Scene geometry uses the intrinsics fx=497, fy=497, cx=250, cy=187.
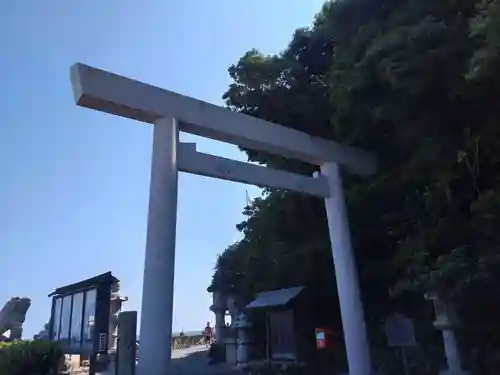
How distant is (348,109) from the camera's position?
28.8ft

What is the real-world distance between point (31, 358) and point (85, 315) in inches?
39.5

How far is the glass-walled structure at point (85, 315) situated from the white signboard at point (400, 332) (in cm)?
522

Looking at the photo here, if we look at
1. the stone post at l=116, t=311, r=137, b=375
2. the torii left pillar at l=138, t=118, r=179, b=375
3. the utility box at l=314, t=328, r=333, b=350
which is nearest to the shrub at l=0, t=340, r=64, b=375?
the torii left pillar at l=138, t=118, r=179, b=375

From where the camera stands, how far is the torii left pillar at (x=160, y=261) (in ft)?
19.5

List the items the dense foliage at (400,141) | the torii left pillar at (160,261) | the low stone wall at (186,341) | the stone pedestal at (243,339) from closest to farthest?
1. the torii left pillar at (160,261)
2. the dense foliage at (400,141)
3. the stone pedestal at (243,339)
4. the low stone wall at (186,341)

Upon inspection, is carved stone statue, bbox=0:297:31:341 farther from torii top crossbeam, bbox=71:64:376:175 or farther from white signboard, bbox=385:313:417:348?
white signboard, bbox=385:313:417:348

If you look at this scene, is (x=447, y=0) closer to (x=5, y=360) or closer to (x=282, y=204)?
(x=282, y=204)

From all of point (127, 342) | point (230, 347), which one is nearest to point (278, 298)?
point (127, 342)

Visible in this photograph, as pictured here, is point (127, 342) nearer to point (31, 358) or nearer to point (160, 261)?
point (160, 261)

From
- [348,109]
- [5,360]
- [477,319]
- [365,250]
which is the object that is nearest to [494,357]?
[477,319]

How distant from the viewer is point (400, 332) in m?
9.31

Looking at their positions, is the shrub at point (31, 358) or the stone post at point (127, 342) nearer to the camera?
the stone post at point (127, 342)

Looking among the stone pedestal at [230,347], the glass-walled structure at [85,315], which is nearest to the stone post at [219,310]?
the stone pedestal at [230,347]

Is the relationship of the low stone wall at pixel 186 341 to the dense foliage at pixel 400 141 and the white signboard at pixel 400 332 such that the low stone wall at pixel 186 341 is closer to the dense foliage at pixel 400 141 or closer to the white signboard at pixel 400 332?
the dense foliage at pixel 400 141
